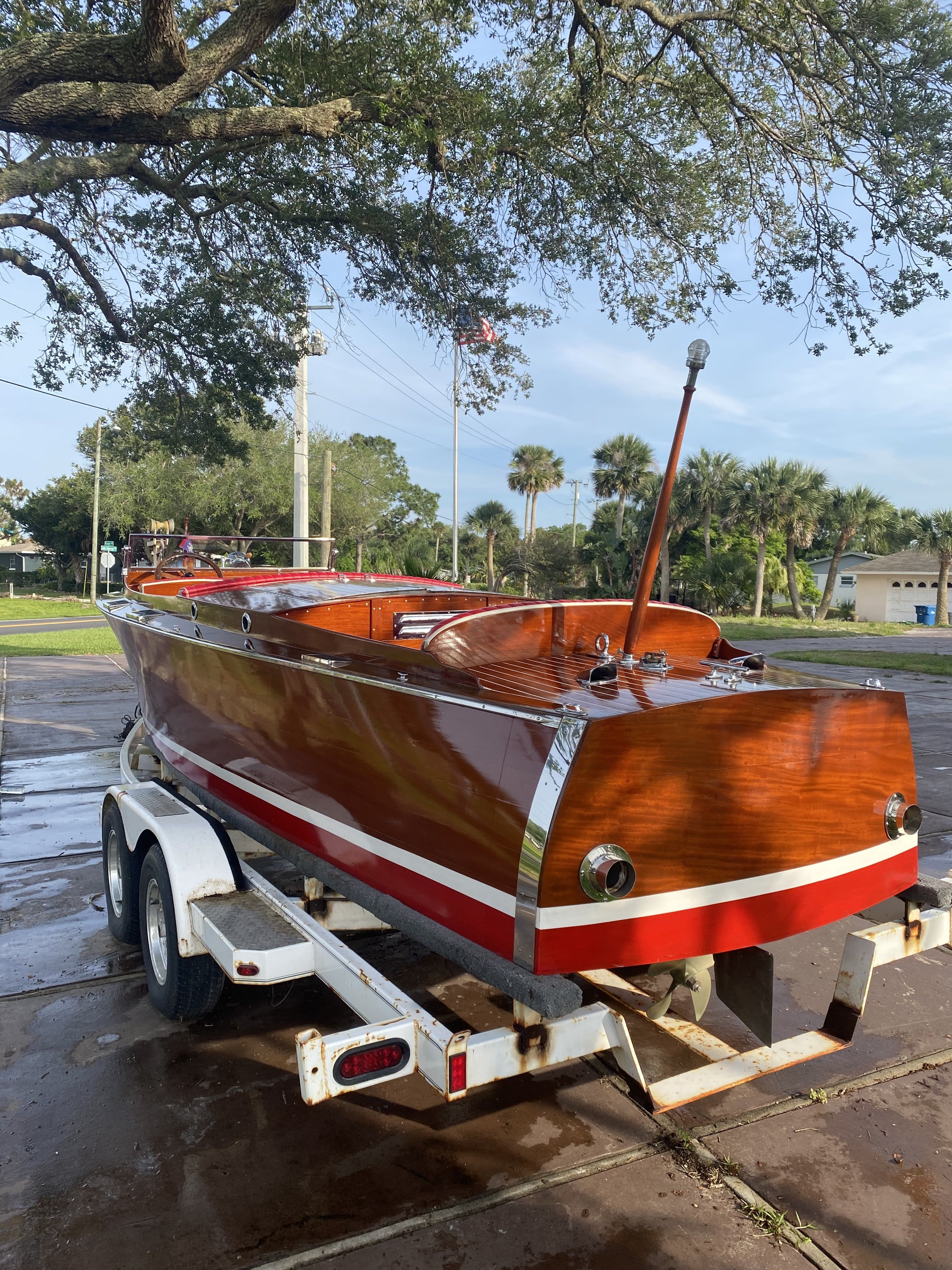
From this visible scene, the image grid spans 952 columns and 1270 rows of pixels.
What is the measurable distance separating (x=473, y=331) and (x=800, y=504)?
105 feet

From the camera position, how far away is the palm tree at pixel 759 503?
3922cm

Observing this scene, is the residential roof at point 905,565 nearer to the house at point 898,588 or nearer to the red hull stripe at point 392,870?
the house at point 898,588

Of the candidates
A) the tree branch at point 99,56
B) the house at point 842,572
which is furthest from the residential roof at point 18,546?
the tree branch at point 99,56

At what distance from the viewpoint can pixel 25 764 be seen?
26.1 feet

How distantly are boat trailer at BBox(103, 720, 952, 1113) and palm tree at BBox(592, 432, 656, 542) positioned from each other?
137ft

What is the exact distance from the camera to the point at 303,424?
48.0 feet

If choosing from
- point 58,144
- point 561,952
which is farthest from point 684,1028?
point 58,144

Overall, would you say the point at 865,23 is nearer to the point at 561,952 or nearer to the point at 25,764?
the point at 561,952

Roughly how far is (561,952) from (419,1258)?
863 millimetres

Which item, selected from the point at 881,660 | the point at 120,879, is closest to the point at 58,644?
the point at 120,879

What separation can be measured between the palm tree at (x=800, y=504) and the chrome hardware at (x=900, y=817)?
37603mm

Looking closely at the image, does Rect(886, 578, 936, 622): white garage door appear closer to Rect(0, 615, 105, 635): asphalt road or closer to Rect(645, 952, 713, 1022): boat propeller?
Rect(0, 615, 105, 635): asphalt road

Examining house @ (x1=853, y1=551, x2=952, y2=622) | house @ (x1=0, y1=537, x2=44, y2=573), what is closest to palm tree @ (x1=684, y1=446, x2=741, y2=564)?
house @ (x1=853, y1=551, x2=952, y2=622)

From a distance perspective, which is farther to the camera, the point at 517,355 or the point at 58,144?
the point at 517,355
